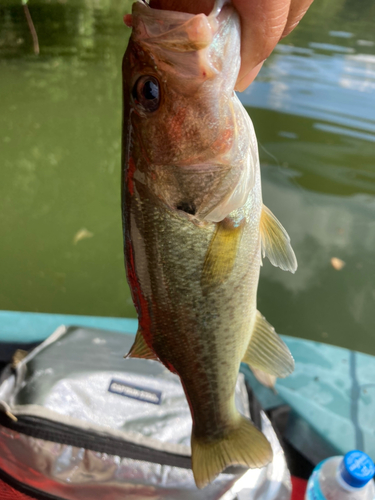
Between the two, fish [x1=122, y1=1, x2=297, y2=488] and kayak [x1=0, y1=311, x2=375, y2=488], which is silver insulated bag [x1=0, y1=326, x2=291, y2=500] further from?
fish [x1=122, y1=1, x2=297, y2=488]

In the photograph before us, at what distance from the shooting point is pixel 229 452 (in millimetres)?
983

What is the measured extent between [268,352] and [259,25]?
76 cm

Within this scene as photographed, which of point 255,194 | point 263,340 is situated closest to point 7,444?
point 263,340

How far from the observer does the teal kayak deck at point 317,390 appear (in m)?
1.63

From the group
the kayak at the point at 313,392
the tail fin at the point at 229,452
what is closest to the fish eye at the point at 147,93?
the tail fin at the point at 229,452

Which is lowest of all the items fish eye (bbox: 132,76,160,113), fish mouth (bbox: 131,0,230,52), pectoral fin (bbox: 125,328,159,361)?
pectoral fin (bbox: 125,328,159,361)

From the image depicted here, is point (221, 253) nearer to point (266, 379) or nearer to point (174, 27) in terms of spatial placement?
point (174, 27)

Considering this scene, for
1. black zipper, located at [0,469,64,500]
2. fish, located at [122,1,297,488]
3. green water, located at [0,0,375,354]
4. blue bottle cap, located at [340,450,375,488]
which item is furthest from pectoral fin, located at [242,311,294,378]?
green water, located at [0,0,375,354]

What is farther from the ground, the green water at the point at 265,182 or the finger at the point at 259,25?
the finger at the point at 259,25

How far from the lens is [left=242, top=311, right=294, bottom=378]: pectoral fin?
98cm

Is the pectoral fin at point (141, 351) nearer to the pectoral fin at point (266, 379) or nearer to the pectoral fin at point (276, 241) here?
the pectoral fin at point (276, 241)

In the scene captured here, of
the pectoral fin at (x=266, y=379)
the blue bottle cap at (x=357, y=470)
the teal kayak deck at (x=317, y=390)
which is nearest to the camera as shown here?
the blue bottle cap at (x=357, y=470)

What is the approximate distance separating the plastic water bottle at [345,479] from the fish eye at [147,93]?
4.19 ft

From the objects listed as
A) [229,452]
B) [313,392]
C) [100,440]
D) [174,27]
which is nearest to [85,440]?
[100,440]
